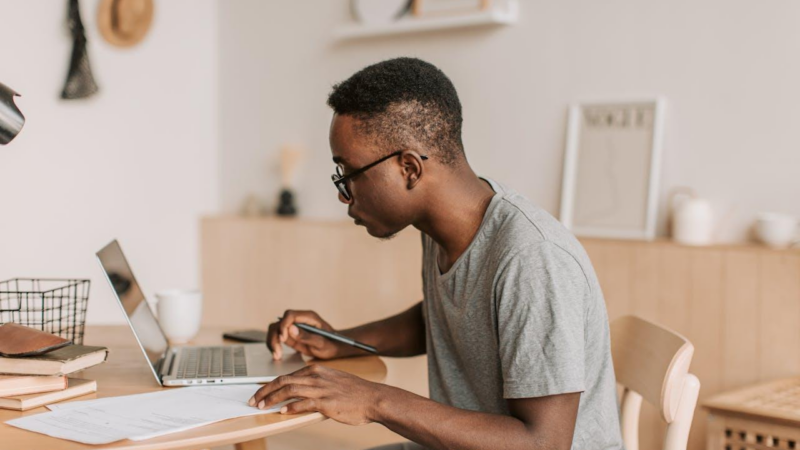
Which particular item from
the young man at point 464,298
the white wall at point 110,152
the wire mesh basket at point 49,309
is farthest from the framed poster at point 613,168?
the white wall at point 110,152

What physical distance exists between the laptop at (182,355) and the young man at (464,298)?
0.71 feet

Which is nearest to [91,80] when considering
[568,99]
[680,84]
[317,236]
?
[317,236]

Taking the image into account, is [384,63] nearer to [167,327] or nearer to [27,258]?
[167,327]

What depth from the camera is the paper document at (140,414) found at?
3.56ft

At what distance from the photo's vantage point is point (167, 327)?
5.78ft

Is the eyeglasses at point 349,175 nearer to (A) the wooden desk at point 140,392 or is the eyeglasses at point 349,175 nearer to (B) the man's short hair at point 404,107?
(B) the man's short hair at point 404,107

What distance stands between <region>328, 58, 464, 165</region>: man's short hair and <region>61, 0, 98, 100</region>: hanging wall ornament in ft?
5.71

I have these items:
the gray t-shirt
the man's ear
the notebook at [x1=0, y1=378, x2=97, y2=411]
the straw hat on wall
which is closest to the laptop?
the notebook at [x1=0, y1=378, x2=97, y2=411]

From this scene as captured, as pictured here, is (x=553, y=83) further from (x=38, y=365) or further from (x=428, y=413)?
(x=38, y=365)

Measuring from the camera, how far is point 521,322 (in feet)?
3.88

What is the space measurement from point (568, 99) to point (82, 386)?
1837 millimetres

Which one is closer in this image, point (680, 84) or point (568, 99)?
point (680, 84)

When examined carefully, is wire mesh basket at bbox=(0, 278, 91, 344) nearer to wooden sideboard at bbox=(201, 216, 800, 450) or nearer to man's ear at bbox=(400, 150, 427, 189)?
wooden sideboard at bbox=(201, 216, 800, 450)

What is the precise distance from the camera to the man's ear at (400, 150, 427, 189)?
4.33 ft
